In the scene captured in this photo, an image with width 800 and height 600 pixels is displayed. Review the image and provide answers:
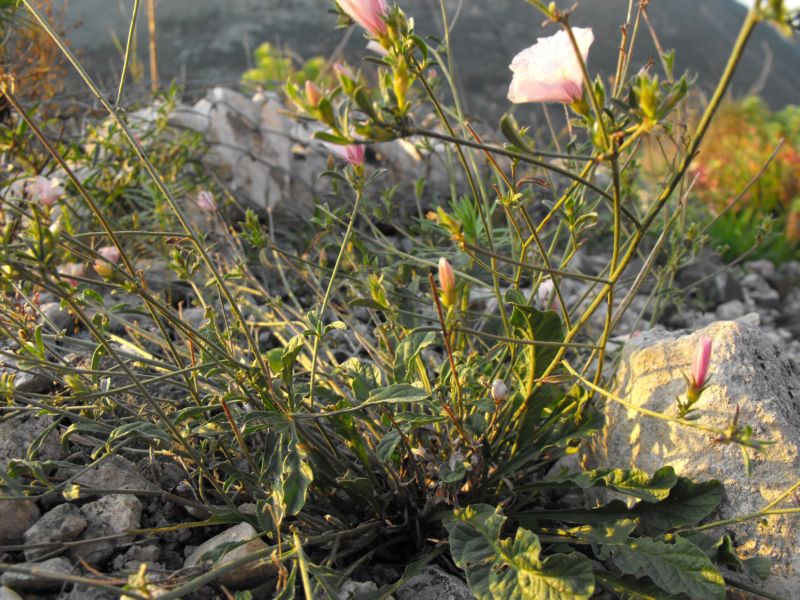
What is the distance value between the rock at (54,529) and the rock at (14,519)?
3 centimetres

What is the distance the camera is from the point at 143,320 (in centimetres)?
227

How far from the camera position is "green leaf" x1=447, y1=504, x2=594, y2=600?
1176 millimetres

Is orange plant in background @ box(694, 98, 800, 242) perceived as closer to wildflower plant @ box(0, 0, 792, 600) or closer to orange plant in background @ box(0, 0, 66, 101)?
wildflower plant @ box(0, 0, 792, 600)

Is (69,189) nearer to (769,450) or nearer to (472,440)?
(472,440)

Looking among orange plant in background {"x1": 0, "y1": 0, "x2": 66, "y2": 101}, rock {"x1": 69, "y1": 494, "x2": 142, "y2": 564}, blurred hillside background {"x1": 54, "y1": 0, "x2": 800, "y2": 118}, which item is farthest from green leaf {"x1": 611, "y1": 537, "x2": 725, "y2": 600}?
blurred hillside background {"x1": 54, "y1": 0, "x2": 800, "y2": 118}

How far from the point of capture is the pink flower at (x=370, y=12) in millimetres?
988

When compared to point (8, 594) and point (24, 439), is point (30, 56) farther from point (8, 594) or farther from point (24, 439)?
point (8, 594)

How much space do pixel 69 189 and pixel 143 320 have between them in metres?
0.60

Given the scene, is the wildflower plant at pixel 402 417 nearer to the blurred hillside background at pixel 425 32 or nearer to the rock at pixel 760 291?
the rock at pixel 760 291

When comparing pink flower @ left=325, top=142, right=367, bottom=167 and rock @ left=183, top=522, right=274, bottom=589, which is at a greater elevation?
pink flower @ left=325, top=142, right=367, bottom=167

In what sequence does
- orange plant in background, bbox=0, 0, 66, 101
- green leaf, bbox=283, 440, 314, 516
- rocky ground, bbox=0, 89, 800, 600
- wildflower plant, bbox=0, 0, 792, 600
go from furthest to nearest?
orange plant in background, bbox=0, 0, 66, 101 → rocky ground, bbox=0, 89, 800, 600 → green leaf, bbox=283, 440, 314, 516 → wildflower plant, bbox=0, 0, 792, 600

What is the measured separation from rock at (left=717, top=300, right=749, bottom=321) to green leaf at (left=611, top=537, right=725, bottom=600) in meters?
2.11

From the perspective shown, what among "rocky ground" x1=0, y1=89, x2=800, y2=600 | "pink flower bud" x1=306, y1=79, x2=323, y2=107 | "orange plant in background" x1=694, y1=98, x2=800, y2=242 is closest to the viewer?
"pink flower bud" x1=306, y1=79, x2=323, y2=107

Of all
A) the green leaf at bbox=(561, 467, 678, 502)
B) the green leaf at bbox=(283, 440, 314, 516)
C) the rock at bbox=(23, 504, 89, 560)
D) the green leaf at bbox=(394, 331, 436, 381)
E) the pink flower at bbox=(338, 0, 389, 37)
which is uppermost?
the pink flower at bbox=(338, 0, 389, 37)
